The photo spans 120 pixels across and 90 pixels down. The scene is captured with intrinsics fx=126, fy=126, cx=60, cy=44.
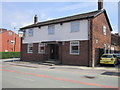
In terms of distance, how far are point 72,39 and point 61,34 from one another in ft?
6.92

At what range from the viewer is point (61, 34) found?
61.3 ft

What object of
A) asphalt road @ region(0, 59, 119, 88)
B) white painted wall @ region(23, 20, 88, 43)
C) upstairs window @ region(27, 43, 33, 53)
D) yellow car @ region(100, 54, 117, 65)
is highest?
white painted wall @ region(23, 20, 88, 43)

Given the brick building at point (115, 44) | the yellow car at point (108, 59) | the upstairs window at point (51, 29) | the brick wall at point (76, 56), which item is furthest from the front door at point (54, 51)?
the brick building at point (115, 44)

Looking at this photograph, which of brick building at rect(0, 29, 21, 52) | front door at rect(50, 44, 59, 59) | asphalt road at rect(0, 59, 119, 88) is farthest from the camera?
brick building at rect(0, 29, 21, 52)

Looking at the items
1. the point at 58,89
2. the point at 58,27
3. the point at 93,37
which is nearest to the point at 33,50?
the point at 58,27

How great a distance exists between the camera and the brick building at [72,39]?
53.0 ft

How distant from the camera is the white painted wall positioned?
54.5 feet

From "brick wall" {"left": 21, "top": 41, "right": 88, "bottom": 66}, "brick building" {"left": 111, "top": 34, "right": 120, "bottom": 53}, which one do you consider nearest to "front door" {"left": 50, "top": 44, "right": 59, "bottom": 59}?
"brick wall" {"left": 21, "top": 41, "right": 88, "bottom": 66}

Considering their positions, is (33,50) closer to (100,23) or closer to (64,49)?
(64,49)

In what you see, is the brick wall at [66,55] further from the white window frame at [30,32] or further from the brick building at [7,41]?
the brick building at [7,41]

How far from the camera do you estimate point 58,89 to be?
6.00 metres

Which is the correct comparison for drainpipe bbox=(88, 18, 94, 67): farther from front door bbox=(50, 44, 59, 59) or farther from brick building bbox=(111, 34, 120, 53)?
brick building bbox=(111, 34, 120, 53)

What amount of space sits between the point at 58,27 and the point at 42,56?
215 inches

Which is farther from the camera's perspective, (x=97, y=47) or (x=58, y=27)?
(x=58, y=27)
